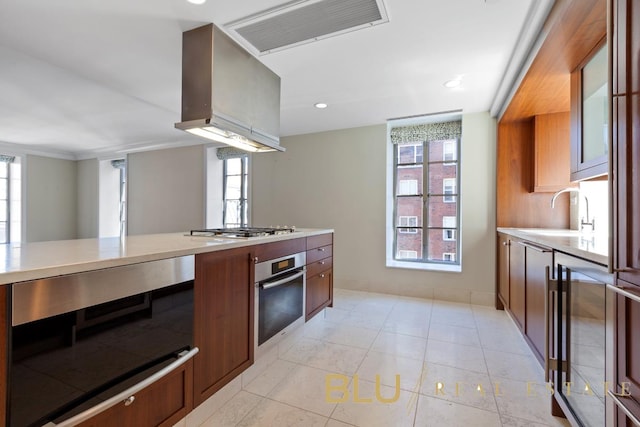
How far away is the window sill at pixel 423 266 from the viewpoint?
11.3ft

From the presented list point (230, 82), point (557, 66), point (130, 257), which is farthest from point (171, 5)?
point (557, 66)

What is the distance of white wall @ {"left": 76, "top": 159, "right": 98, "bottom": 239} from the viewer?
232 inches

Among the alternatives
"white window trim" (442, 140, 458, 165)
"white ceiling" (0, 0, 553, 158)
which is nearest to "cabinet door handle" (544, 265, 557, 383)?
"white ceiling" (0, 0, 553, 158)

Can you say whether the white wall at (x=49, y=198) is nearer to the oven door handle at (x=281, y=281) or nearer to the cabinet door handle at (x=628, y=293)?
the oven door handle at (x=281, y=281)

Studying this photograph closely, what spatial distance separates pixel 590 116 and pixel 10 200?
848 centimetres

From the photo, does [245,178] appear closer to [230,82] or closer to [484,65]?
[230,82]

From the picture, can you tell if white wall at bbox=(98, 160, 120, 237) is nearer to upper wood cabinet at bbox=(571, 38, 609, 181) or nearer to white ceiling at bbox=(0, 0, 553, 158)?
white ceiling at bbox=(0, 0, 553, 158)

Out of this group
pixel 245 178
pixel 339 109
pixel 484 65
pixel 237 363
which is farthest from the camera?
pixel 245 178

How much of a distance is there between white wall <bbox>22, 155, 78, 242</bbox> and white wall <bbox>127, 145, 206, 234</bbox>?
176cm

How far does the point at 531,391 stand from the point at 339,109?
9.77ft

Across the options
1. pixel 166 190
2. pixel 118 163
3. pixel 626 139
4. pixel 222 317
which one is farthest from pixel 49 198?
pixel 626 139

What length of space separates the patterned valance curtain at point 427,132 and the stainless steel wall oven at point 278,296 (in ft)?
7.42

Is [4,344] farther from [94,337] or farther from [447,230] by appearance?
[447,230]

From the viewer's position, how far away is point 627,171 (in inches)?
34.9
